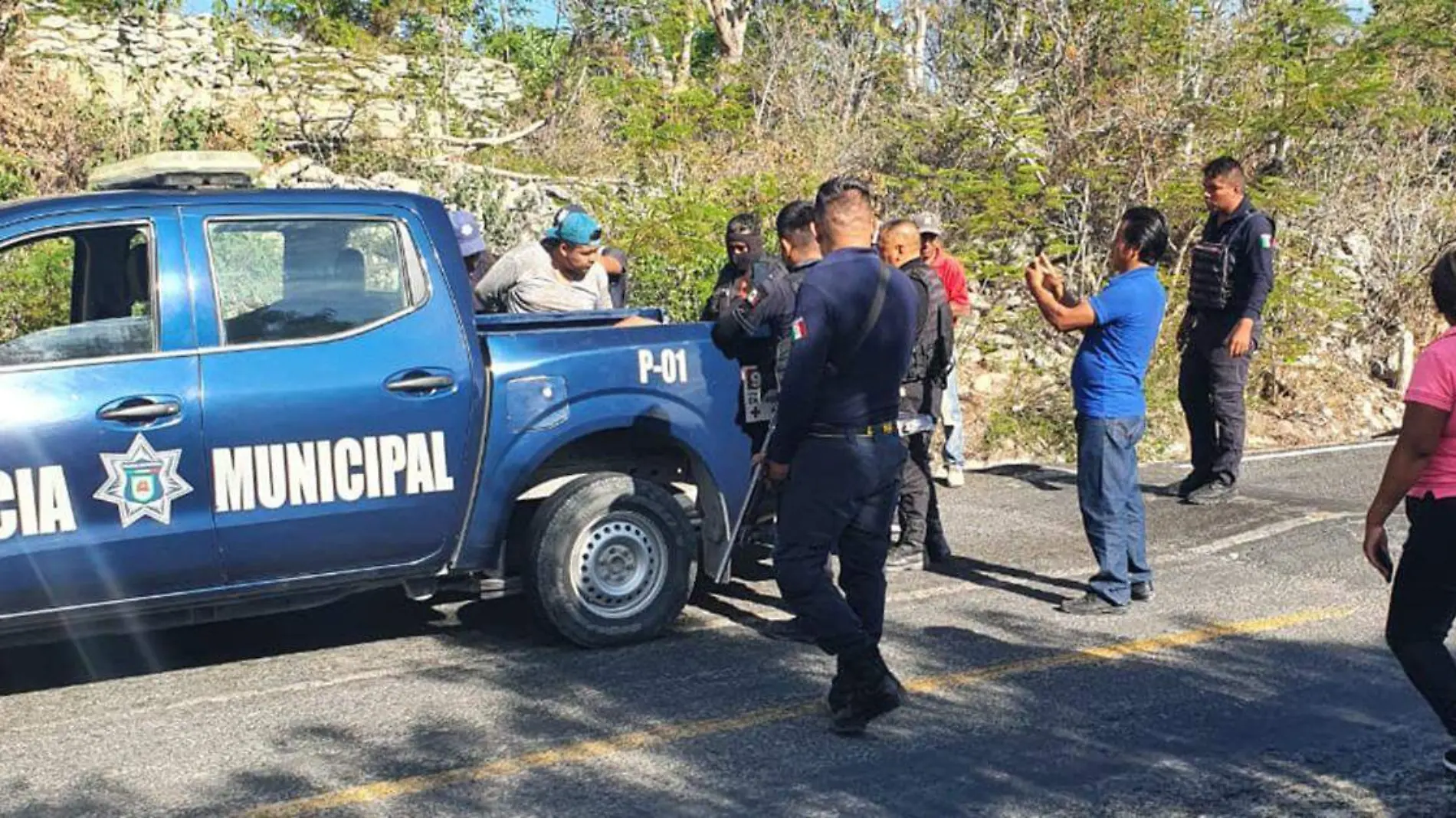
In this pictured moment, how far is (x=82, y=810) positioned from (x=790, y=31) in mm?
17632

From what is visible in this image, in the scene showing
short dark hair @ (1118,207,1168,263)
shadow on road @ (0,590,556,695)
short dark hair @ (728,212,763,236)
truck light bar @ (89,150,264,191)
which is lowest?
shadow on road @ (0,590,556,695)

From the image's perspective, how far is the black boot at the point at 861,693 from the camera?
5.07 metres

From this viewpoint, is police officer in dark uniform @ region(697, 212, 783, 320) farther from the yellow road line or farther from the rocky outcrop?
the rocky outcrop

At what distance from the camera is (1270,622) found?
258 inches

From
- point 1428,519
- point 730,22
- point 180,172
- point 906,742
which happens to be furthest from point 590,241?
point 730,22

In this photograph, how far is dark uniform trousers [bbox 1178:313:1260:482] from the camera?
9117mm

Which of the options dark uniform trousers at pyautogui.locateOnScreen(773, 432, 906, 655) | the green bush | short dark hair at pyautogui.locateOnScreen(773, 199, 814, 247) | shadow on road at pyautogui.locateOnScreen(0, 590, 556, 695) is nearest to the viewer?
dark uniform trousers at pyautogui.locateOnScreen(773, 432, 906, 655)

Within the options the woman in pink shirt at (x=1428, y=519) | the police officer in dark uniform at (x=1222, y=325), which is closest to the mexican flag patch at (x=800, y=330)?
the woman in pink shirt at (x=1428, y=519)

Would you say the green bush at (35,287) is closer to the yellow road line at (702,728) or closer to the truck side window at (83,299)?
the truck side window at (83,299)

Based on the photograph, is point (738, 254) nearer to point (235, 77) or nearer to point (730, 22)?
point (235, 77)

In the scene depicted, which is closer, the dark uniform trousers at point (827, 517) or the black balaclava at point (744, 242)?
the dark uniform trousers at point (827, 517)

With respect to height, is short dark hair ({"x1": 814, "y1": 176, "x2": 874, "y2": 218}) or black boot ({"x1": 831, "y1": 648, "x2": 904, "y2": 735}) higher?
short dark hair ({"x1": 814, "y1": 176, "x2": 874, "y2": 218})

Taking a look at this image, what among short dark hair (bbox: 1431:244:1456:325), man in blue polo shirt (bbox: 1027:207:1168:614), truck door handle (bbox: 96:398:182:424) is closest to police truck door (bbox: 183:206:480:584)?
truck door handle (bbox: 96:398:182:424)

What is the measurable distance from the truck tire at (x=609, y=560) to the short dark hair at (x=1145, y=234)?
2263 mm
